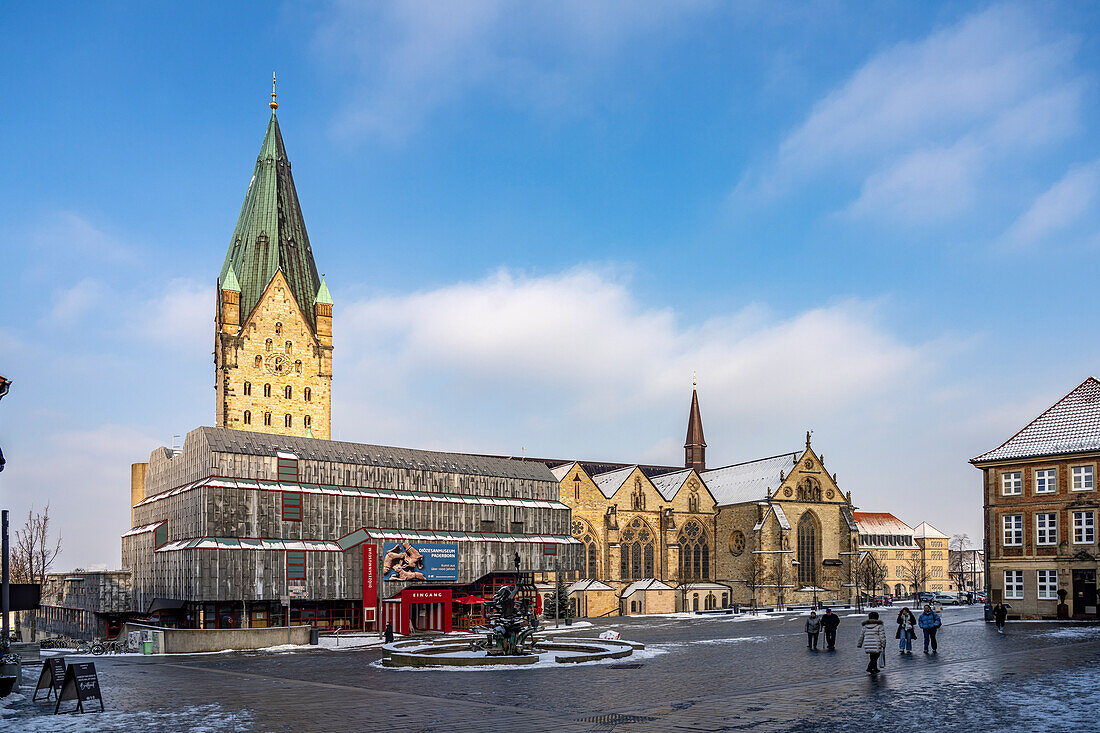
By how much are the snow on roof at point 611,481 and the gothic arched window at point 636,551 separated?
362cm

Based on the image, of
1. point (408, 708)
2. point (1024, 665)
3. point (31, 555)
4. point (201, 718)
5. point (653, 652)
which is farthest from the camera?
point (31, 555)

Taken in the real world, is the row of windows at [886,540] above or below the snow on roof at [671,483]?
below

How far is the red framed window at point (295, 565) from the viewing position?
61.5 metres

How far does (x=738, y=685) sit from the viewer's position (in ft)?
79.5

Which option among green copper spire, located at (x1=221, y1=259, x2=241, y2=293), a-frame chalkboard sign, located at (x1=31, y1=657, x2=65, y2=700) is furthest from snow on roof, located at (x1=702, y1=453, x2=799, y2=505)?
a-frame chalkboard sign, located at (x1=31, y1=657, x2=65, y2=700)

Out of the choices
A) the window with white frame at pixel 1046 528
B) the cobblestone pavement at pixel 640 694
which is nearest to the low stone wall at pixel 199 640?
the cobblestone pavement at pixel 640 694

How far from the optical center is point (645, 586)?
89.9 meters

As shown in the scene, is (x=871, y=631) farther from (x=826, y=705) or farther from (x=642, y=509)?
(x=642, y=509)

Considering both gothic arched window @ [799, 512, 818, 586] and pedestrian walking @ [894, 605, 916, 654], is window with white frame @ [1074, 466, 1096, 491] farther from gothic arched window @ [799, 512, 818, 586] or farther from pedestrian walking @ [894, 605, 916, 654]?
gothic arched window @ [799, 512, 818, 586]

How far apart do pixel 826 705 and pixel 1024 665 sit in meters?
10.3

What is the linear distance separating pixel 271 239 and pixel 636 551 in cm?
4442

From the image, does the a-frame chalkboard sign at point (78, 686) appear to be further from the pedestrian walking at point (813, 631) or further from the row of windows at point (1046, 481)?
the row of windows at point (1046, 481)

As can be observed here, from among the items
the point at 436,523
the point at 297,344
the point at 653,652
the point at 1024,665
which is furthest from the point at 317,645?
the point at 297,344

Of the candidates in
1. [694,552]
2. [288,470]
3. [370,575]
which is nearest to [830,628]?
[370,575]
